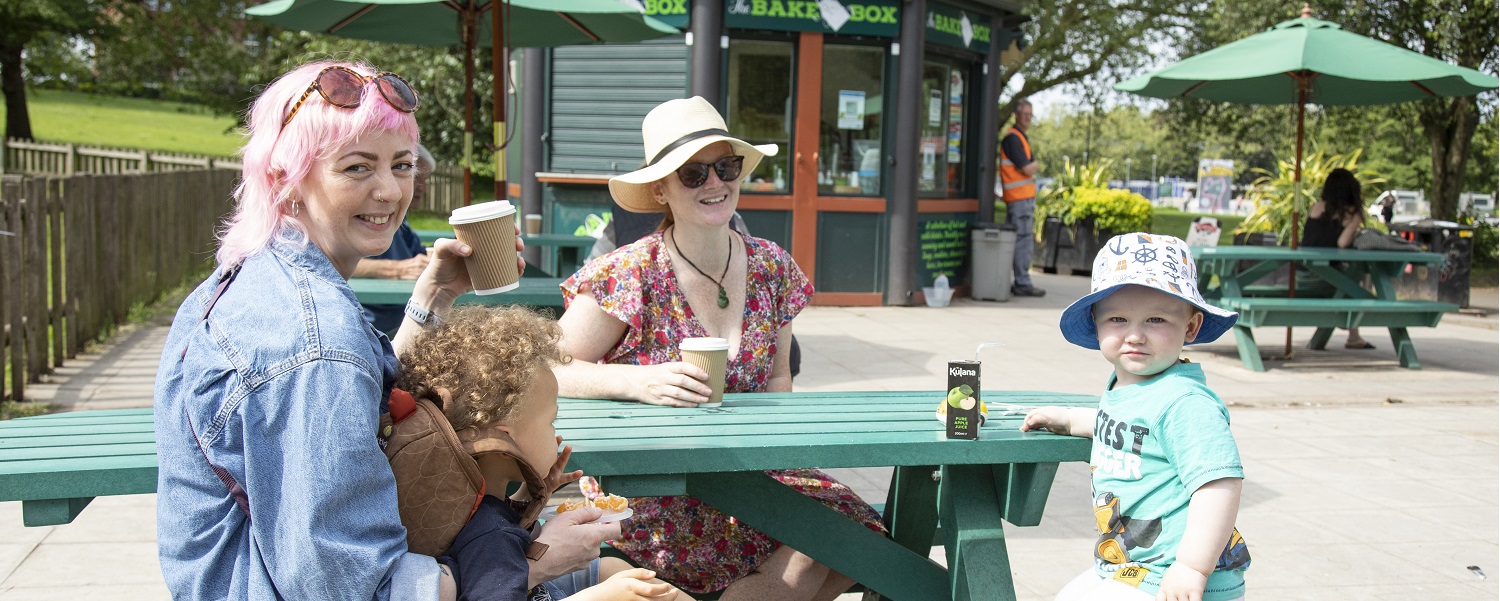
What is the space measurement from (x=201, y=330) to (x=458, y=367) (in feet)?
1.28

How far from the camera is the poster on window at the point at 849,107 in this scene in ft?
35.4

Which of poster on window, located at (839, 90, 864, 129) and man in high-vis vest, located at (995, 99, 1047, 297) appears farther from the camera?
man in high-vis vest, located at (995, 99, 1047, 297)

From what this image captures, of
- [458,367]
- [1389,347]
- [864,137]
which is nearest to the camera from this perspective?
[458,367]

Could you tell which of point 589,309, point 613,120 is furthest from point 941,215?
point 589,309

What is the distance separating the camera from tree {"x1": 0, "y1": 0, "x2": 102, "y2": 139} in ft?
94.8

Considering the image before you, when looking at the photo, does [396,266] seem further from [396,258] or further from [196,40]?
[196,40]

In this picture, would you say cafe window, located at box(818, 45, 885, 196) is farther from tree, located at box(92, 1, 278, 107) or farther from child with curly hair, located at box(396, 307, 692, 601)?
tree, located at box(92, 1, 278, 107)

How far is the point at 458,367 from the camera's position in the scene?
1.95 meters

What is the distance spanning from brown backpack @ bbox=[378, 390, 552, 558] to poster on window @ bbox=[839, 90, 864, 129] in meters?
9.22

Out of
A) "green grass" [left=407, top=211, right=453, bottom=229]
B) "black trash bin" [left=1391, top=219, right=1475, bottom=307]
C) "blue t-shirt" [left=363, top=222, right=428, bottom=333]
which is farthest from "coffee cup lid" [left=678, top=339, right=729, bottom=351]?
"green grass" [left=407, top=211, right=453, bottom=229]

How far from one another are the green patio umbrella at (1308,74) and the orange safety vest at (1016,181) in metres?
3.22

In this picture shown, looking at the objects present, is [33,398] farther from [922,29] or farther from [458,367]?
[922,29]

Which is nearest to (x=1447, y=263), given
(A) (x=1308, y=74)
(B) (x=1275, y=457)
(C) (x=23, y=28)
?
(A) (x=1308, y=74)

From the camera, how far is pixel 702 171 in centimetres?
318
